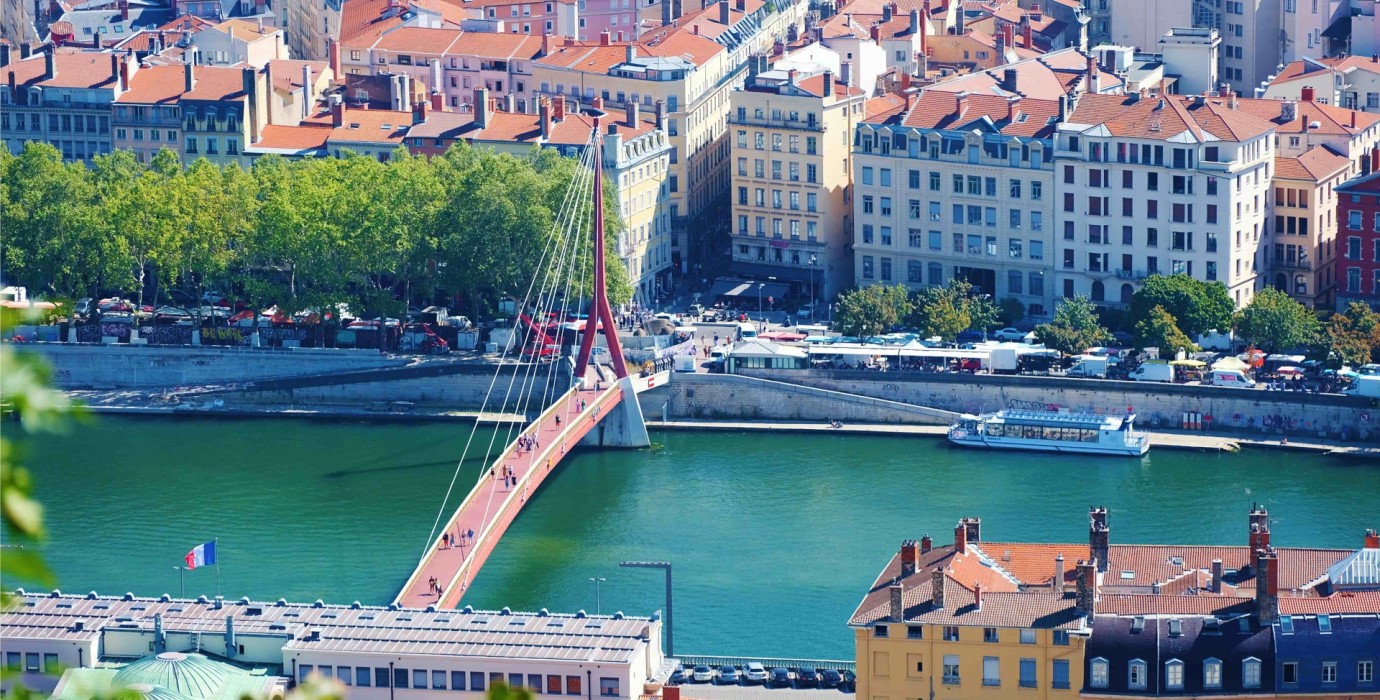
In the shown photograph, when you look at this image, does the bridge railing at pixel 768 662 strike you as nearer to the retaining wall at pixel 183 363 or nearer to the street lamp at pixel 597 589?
the street lamp at pixel 597 589

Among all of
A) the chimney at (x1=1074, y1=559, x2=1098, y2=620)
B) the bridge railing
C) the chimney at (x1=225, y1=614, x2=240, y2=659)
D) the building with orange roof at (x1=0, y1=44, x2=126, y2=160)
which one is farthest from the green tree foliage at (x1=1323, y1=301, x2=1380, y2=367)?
the building with orange roof at (x1=0, y1=44, x2=126, y2=160)

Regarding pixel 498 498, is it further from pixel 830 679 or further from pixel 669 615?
pixel 830 679

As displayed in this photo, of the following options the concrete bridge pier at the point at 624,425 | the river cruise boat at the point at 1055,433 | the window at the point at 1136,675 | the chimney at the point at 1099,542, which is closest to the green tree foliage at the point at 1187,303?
the river cruise boat at the point at 1055,433

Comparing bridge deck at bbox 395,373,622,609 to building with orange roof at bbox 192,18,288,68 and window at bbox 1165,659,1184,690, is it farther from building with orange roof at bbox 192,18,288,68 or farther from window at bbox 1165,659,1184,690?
building with orange roof at bbox 192,18,288,68

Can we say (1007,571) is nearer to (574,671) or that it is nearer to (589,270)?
(574,671)

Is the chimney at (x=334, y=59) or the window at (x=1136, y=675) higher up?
the chimney at (x=334, y=59)

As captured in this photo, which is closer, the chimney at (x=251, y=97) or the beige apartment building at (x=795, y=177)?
the beige apartment building at (x=795, y=177)

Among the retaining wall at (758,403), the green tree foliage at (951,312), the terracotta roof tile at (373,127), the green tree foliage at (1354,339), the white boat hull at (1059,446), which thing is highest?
the terracotta roof tile at (373,127)

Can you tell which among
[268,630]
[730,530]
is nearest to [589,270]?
[730,530]
